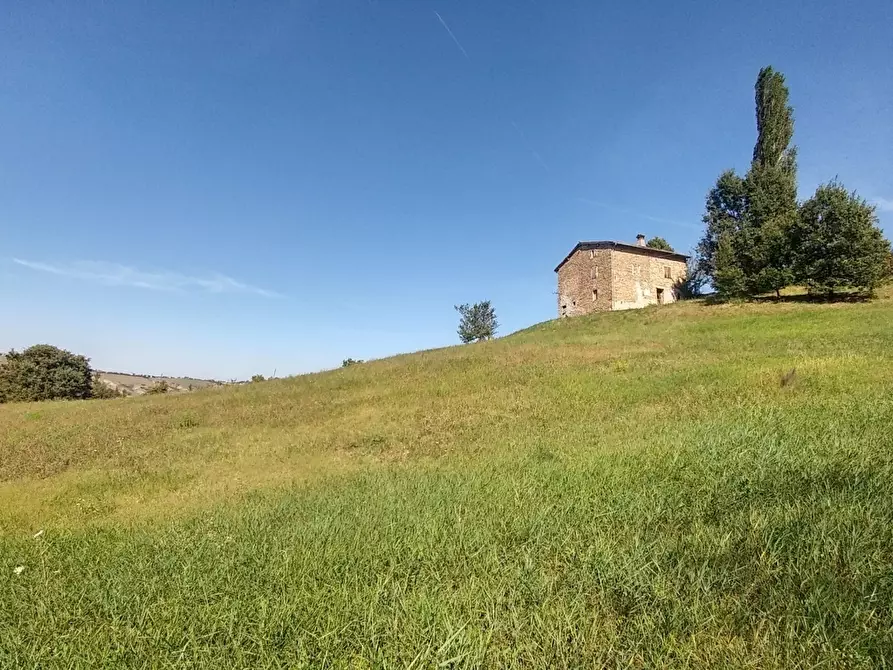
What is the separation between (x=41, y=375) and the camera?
40281 mm

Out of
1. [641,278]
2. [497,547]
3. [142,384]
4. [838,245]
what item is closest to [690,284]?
[641,278]

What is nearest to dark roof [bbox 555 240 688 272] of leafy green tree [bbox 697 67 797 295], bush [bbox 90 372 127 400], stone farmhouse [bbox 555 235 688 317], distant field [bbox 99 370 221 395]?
stone farmhouse [bbox 555 235 688 317]

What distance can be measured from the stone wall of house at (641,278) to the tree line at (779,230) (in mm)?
2997

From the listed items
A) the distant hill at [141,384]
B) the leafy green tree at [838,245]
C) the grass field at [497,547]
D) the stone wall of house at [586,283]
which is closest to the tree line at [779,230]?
the leafy green tree at [838,245]

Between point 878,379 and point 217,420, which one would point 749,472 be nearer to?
point 878,379

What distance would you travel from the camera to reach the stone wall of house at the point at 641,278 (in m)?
43.3

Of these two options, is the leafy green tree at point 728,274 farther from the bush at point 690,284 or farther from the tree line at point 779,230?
the bush at point 690,284

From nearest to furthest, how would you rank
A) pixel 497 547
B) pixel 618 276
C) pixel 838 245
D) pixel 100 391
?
pixel 497 547 < pixel 838 245 < pixel 618 276 < pixel 100 391

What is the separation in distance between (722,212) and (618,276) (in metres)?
10.5

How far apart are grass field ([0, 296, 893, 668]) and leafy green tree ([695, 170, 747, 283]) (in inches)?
1397

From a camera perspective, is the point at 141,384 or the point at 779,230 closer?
the point at 779,230

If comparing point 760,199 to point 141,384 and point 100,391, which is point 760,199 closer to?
point 100,391

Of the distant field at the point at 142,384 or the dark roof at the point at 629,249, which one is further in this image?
the distant field at the point at 142,384

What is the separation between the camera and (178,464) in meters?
8.85
